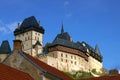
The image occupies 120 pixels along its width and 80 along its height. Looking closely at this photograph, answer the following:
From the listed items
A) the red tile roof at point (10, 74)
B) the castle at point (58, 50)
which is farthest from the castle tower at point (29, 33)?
the red tile roof at point (10, 74)

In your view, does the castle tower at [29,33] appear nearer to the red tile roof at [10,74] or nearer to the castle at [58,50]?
the castle at [58,50]

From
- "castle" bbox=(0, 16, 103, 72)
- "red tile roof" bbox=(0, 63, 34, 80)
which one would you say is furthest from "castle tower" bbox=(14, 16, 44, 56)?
"red tile roof" bbox=(0, 63, 34, 80)

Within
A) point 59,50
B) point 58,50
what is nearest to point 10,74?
point 58,50

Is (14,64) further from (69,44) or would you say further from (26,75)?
(69,44)

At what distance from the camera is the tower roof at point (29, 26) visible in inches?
4909

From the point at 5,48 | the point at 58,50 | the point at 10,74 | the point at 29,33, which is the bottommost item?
the point at 10,74

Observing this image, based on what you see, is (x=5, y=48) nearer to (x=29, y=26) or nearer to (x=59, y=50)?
(x=29, y=26)

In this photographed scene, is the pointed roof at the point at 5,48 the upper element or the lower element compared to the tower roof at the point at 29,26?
lower

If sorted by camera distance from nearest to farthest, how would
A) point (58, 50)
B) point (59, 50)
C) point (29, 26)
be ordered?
point (58, 50) → point (59, 50) → point (29, 26)

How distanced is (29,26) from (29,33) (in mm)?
2270

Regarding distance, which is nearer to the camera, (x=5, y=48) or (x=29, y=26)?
(x=5, y=48)

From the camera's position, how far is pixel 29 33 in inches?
4904

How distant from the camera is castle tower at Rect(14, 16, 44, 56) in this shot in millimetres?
122688

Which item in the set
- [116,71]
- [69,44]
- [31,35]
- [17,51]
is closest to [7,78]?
[17,51]
